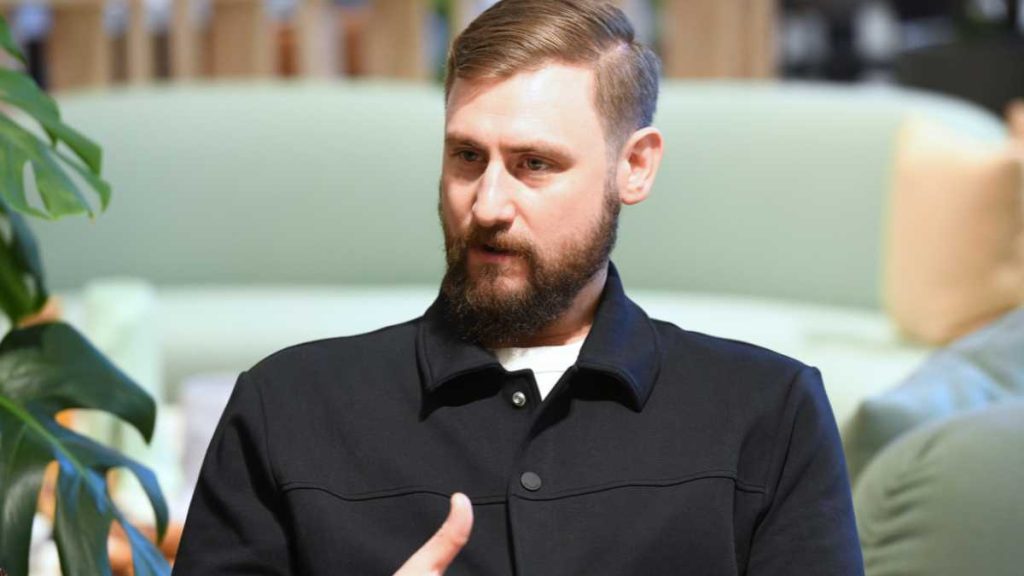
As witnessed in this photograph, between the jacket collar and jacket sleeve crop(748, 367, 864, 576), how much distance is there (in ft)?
0.41

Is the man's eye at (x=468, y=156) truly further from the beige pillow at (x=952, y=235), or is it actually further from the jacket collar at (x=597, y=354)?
the beige pillow at (x=952, y=235)

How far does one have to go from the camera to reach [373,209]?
4031 millimetres

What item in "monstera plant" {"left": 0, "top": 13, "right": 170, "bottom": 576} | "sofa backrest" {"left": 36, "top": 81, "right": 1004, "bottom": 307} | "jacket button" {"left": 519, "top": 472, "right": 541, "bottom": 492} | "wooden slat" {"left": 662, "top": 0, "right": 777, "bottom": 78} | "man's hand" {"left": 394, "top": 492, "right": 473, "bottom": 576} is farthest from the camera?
"wooden slat" {"left": 662, "top": 0, "right": 777, "bottom": 78}

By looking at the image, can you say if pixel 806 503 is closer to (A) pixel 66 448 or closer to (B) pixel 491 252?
(B) pixel 491 252

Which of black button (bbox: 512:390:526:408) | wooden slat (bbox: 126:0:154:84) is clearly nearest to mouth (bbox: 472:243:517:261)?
black button (bbox: 512:390:526:408)

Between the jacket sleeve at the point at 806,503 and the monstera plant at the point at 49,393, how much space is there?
0.60m

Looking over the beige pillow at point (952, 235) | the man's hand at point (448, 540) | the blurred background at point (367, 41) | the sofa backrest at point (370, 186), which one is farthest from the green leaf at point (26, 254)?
the blurred background at point (367, 41)

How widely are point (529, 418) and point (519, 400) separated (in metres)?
0.02

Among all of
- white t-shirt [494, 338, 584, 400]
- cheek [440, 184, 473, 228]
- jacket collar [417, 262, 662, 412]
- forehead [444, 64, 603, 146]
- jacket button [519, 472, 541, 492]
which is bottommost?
jacket button [519, 472, 541, 492]

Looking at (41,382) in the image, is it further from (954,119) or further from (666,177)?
(954,119)

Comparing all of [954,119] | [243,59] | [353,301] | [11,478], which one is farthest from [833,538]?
[243,59]

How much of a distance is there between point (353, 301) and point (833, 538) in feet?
8.11

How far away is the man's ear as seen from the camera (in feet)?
4.62

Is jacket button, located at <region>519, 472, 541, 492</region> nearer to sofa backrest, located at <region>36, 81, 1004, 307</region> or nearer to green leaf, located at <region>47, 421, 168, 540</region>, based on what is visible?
green leaf, located at <region>47, 421, 168, 540</region>
